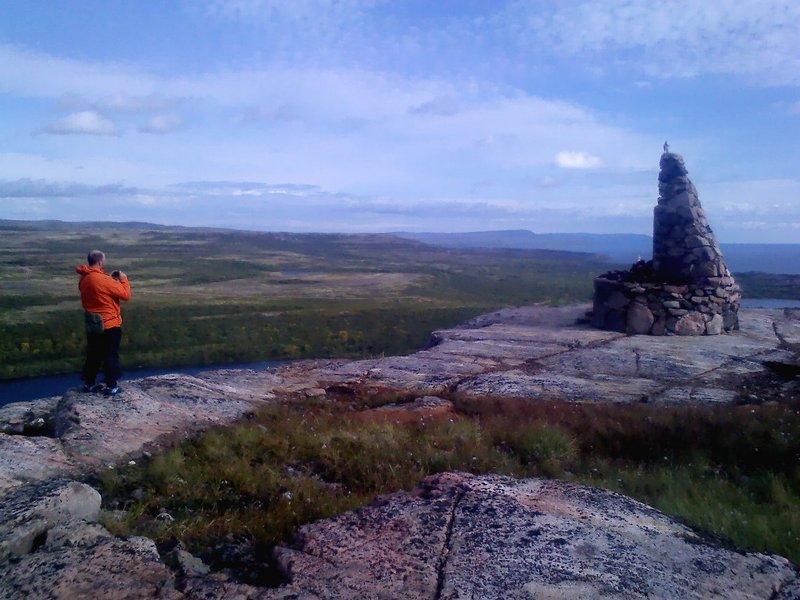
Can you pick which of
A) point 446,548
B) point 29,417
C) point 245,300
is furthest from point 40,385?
point 245,300

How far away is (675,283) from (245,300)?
28.4m

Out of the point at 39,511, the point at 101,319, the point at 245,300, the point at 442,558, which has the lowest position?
the point at 245,300

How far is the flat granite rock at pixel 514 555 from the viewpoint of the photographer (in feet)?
11.5

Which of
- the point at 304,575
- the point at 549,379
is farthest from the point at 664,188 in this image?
the point at 304,575

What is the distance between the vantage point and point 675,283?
14.7m

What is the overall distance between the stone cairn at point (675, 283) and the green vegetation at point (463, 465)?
589cm

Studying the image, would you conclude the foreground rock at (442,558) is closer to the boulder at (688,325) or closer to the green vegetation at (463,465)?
the green vegetation at (463,465)

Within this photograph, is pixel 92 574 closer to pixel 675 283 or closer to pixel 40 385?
pixel 675 283

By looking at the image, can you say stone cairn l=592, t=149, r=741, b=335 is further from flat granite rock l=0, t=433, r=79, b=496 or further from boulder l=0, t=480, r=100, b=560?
boulder l=0, t=480, r=100, b=560

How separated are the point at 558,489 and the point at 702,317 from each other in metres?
10.6

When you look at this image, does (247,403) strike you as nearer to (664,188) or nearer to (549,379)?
(549,379)

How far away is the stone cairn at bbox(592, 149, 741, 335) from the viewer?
45.9 ft

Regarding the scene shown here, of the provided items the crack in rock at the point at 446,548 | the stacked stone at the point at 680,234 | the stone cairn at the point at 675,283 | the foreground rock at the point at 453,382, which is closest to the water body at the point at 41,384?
the foreground rock at the point at 453,382

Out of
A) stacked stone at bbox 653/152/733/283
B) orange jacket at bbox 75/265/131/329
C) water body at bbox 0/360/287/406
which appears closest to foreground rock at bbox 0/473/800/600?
orange jacket at bbox 75/265/131/329
